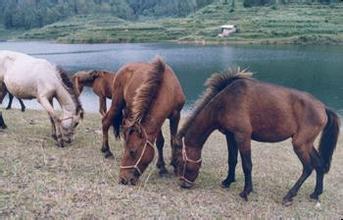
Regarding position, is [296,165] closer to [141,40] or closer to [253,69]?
[253,69]

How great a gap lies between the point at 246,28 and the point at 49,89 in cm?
6499

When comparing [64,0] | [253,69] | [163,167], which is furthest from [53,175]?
[64,0]

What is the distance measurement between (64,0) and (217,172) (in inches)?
6508

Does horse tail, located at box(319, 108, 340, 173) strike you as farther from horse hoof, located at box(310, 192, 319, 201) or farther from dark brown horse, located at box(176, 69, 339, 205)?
horse hoof, located at box(310, 192, 319, 201)

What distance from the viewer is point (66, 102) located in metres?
9.54

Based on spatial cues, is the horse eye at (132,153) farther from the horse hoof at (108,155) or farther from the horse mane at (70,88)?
the horse mane at (70,88)

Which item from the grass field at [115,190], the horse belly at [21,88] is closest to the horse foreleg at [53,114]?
the grass field at [115,190]

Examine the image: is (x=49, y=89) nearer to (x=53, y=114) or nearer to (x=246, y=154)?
(x=53, y=114)

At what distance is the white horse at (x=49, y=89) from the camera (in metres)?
9.50

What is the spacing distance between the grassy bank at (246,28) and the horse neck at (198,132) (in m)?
58.6

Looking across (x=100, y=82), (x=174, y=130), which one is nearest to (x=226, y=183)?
(x=174, y=130)

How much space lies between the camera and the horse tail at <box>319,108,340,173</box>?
7512 millimetres

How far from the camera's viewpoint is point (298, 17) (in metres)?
74.1

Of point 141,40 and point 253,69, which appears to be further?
point 141,40
